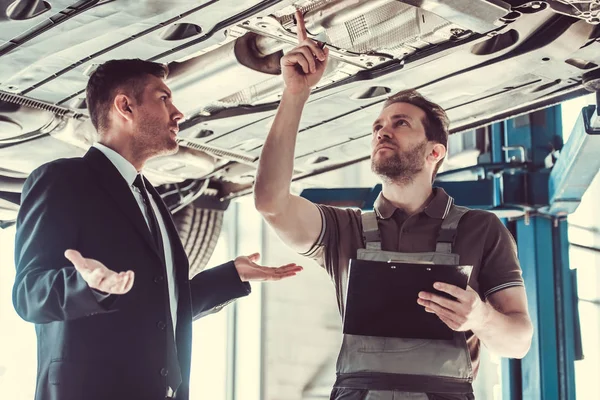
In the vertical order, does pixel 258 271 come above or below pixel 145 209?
below

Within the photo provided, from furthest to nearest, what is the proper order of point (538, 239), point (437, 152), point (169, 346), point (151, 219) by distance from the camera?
point (538, 239) < point (437, 152) < point (151, 219) < point (169, 346)

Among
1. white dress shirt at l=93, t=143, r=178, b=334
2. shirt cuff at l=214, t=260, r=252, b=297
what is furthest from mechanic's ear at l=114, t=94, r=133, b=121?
shirt cuff at l=214, t=260, r=252, b=297

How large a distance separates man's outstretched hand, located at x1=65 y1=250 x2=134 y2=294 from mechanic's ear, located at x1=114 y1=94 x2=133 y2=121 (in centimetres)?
66

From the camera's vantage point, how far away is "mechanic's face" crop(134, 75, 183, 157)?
2.26m

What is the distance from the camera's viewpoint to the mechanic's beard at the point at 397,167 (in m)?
2.44

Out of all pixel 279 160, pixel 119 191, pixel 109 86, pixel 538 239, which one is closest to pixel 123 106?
pixel 109 86

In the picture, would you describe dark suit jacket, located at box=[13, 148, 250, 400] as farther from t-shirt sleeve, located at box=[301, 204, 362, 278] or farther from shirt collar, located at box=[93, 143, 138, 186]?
t-shirt sleeve, located at box=[301, 204, 362, 278]

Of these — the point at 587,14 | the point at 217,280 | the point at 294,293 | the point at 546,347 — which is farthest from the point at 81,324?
the point at 294,293

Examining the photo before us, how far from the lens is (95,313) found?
180 centimetres

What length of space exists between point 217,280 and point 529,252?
8.75ft

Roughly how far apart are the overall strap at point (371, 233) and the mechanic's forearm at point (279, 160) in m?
0.25

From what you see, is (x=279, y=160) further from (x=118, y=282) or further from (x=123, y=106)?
(x=118, y=282)

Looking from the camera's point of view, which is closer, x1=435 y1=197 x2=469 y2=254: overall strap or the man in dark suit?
the man in dark suit

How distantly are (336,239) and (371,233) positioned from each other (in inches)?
5.0
